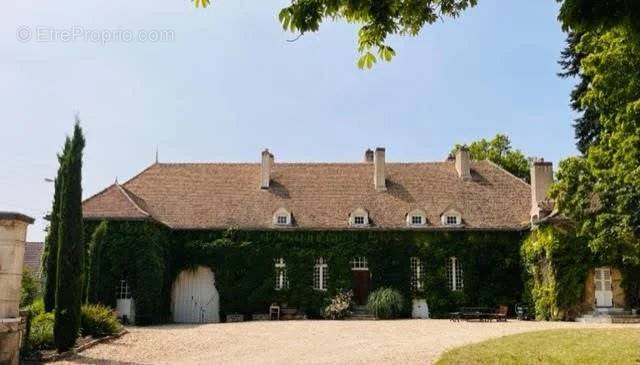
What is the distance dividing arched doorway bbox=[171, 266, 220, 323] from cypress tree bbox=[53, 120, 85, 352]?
1335cm

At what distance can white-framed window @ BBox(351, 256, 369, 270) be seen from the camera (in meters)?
29.1

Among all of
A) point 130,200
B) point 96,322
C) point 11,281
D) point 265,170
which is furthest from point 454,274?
point 11,281

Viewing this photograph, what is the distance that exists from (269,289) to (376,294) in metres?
4.95

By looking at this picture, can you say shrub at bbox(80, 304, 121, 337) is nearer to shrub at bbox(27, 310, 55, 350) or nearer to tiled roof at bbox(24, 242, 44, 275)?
shrub at bbox(27, 310, 55, 350)

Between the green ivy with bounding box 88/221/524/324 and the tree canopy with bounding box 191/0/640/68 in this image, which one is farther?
the green ivy with bounding box 88/221/524/324

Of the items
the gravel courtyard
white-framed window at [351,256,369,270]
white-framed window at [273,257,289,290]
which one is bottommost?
the gravel courtyard

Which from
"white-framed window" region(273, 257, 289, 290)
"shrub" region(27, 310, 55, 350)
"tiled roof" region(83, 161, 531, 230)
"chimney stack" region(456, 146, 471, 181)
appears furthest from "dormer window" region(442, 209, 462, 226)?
"shrub" region(27, 310, 55, 350)

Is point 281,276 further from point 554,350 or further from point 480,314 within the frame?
point 554,350

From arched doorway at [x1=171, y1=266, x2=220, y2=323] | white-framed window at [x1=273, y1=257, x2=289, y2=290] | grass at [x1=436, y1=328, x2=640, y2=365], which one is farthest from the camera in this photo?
white-framed window at [x1=273, y1=257, x2=289, y2=290]

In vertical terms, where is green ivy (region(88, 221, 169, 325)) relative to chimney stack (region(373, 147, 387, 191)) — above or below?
below

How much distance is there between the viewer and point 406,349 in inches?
561

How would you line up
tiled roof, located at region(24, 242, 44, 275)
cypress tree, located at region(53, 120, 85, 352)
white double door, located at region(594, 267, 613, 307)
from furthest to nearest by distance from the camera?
tiled roof, located at region(24, 242, 44, 275)
white double door, located at region(594, 267, 613, 307)
cypress tree, located at region(53, 120, 85, 352)

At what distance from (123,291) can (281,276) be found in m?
7.11

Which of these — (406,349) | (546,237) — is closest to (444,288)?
(546,237)
